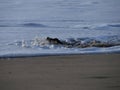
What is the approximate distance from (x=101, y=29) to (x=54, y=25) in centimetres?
150

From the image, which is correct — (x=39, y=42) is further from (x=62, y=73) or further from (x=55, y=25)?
(x=55, y=25)

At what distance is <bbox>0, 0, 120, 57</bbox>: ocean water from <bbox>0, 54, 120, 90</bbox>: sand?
63 centimetres

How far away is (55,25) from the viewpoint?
1185 centimetres

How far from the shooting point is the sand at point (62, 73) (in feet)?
16.3

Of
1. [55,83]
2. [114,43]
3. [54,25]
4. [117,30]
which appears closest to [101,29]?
[117,30]

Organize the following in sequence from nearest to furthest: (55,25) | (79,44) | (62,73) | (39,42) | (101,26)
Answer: (62,73), (79,44), (39,42), (101,26), (55,25)

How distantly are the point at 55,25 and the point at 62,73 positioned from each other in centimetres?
634

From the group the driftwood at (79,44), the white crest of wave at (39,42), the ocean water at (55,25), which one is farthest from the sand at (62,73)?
the white crest of wave at (39,42)

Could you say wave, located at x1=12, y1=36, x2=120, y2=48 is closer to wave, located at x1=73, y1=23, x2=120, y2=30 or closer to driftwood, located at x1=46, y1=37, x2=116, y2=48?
driftwood, located at x1=46, y1=37, x2=116, y2=48

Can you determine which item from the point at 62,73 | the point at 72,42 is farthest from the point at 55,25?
the point at 62,73

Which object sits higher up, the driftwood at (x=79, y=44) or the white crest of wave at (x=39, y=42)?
the white crest of wave at (x=39, y=42)

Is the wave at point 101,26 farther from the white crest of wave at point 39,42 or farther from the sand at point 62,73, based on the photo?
the sand at point 62,73

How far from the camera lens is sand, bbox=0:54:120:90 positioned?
4.96m

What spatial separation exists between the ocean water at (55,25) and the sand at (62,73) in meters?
0.63
